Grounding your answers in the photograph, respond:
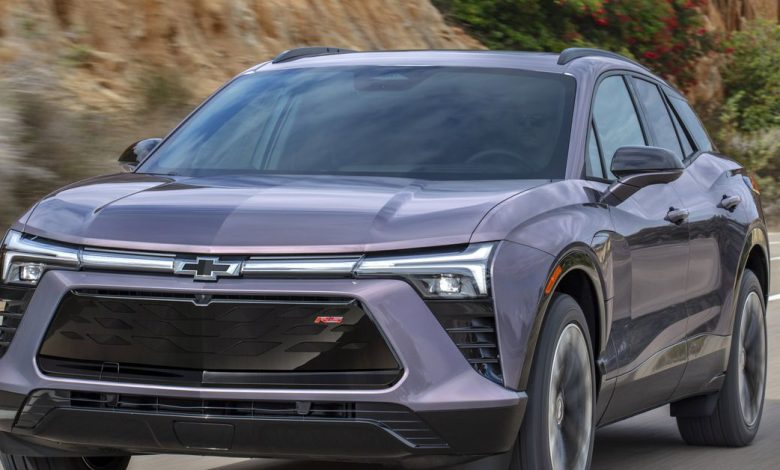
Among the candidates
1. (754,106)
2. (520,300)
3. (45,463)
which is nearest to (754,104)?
(754,106)

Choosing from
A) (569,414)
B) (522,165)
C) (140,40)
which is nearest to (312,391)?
(569,414)

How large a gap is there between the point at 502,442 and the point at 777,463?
8.78 feet

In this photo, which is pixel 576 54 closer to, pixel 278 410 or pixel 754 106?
pixel 278 410

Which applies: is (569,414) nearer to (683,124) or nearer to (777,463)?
(777,463)

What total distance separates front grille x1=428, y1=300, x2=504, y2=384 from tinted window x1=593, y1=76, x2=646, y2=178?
5.57 ft

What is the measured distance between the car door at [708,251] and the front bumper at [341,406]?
2196mm

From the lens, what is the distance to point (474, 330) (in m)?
4.63

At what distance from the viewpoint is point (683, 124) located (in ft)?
24.8

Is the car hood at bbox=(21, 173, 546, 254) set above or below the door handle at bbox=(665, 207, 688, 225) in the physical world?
above

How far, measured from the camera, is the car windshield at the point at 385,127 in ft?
19.0

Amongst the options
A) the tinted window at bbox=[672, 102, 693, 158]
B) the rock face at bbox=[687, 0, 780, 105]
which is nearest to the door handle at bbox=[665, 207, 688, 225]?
the tinted window at bbox=[672, 102, 693, 158]

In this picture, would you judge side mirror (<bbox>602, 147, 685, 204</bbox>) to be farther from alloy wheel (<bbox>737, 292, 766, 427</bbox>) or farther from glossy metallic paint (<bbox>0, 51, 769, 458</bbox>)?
alloy wheel (<bbox>737, 292, 766, 427</bbox>)

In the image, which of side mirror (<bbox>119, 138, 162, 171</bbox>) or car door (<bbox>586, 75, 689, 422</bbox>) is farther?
side mirror (<bbox>119, 138, 162, 171</bbox>)

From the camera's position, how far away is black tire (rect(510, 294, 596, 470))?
4.91 metres
